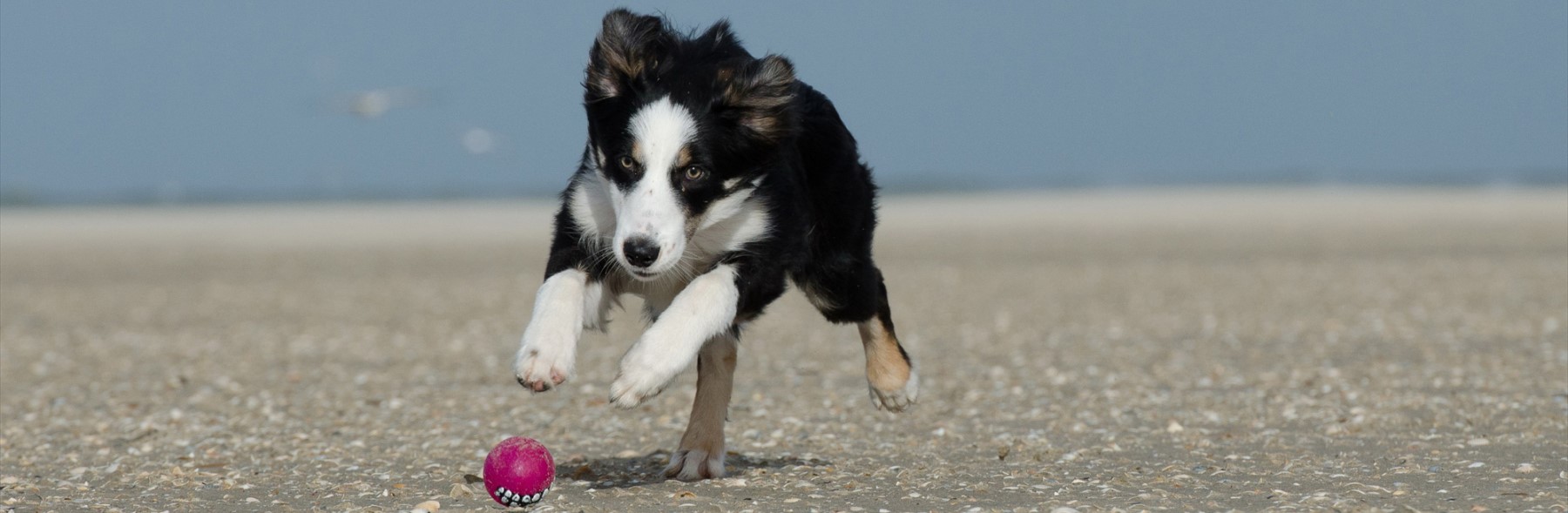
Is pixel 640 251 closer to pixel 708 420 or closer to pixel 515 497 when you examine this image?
pixel 515 497

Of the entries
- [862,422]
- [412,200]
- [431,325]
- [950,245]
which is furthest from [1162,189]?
[862,422]

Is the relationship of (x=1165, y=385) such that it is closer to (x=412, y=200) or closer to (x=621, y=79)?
(x=621, y=79)

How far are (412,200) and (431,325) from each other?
60717mm

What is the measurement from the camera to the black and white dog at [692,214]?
5.39m

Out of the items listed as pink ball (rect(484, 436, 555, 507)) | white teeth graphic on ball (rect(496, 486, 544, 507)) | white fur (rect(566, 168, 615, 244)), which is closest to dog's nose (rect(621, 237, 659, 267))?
white fur (rect(566, 168, 615, 244))

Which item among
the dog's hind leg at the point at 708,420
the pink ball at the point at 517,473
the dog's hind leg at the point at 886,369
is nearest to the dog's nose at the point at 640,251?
the pink ball at the point at 517,473

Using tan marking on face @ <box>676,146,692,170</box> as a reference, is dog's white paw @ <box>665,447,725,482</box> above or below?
below

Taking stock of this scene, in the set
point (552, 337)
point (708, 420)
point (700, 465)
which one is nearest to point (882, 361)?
point (708, 420)

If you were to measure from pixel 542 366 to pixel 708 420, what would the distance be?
1397 millimetres

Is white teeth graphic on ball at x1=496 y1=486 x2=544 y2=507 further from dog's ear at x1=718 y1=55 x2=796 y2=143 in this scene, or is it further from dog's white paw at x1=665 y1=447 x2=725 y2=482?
dog's ear at x1=718 y1=55 x2=796 y2=143

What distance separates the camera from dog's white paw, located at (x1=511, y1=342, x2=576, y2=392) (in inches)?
207

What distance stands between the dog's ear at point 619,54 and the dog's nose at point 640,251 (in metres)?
0.81

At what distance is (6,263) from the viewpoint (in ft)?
94.6

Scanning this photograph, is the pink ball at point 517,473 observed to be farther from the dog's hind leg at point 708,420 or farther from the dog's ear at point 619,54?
the dog's ear at point 619,54
